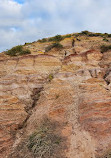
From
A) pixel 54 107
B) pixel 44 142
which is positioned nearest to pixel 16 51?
pixel 54 107

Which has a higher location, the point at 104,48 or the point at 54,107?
the point at 104,48

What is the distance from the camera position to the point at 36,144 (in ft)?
18.2

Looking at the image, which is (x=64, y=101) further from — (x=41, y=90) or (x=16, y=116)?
(x=16, y=116)

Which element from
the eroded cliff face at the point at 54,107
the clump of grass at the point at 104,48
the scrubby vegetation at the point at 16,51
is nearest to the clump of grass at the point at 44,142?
the eroded cliff face at the point at 54,107

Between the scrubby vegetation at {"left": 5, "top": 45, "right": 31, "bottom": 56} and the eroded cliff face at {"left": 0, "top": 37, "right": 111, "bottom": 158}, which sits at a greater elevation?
the scrubby vegetation at {"left": 5, "top": 45, "right": 31, "bottom": 56}

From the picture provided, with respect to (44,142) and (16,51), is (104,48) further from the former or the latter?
(44,142)

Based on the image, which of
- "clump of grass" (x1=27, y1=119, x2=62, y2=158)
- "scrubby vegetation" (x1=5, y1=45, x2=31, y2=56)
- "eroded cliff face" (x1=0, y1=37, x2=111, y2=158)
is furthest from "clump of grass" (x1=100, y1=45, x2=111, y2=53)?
"clump of grass" (x1=27, y1=119, x2=62, y2=158)

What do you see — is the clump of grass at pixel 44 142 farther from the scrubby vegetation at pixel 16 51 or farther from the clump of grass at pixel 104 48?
the clump of grass at pixel 104 48

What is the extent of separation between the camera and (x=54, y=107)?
23.7 ft

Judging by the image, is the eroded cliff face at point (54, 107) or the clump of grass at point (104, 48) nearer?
the eroded cliff face at point (54, 107)

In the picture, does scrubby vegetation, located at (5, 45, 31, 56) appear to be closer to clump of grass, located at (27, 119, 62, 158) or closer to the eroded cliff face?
the eroded cliff face

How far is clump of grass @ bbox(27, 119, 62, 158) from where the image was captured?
5.33m

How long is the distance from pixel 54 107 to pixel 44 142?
6.50 feet

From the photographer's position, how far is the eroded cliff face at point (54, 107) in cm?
564
